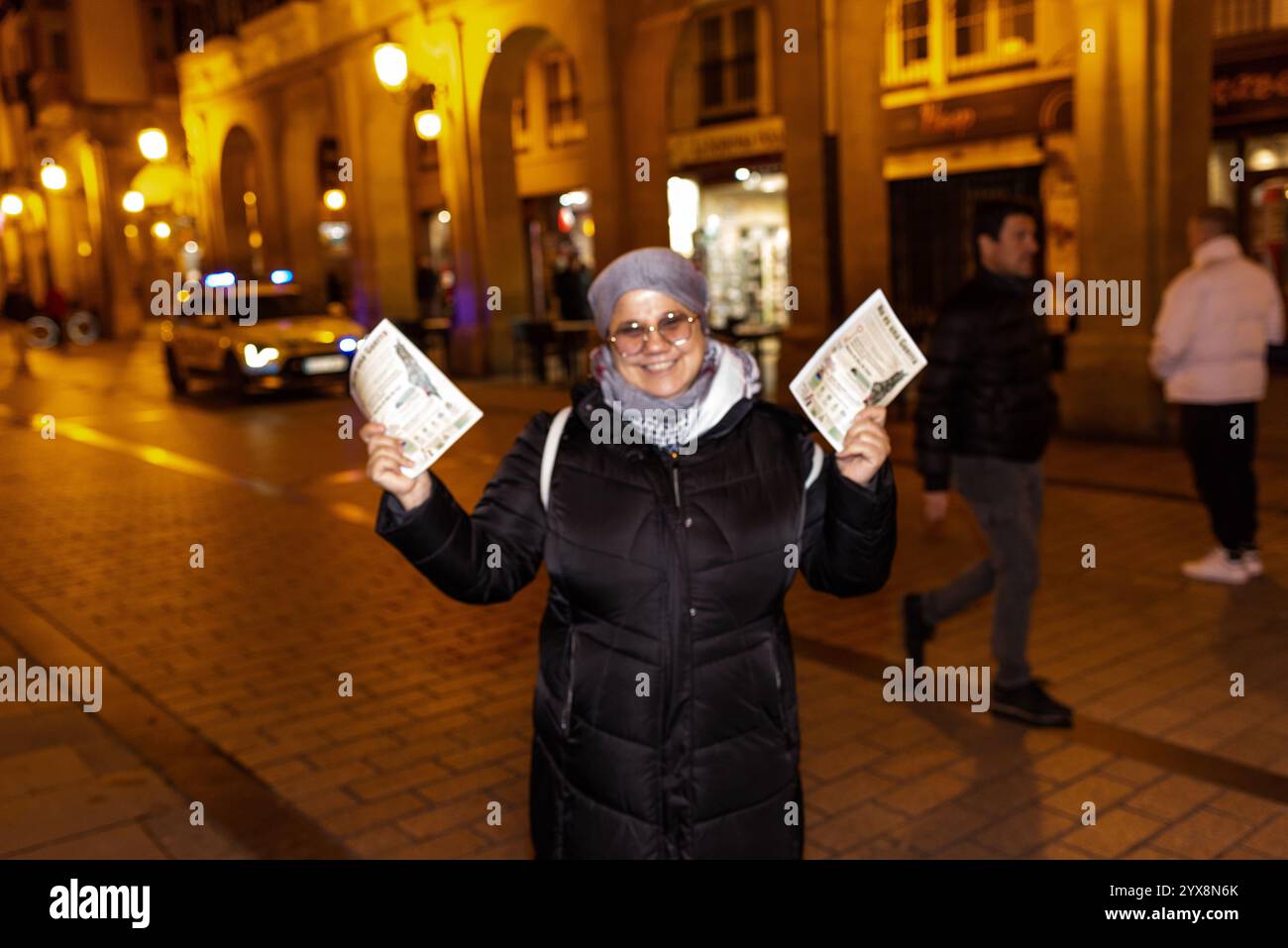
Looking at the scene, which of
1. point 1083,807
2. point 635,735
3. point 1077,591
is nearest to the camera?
point 635,735

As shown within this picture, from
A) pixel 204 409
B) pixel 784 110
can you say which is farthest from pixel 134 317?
pixel 784 110

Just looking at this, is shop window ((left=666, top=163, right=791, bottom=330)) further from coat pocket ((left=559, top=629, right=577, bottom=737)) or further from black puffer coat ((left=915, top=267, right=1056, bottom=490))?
coat pocket ((left=559, top=629, right=577, bottom=737))

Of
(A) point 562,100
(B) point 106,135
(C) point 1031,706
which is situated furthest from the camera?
(B) point 106,135

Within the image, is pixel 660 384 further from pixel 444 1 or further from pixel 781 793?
pixel 444 1

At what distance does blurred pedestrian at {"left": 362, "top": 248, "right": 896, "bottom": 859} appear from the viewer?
2.62m

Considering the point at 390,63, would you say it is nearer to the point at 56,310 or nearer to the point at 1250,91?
the point at 1250,91

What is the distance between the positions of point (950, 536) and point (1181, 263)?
5.08 meters

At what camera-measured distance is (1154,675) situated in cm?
585

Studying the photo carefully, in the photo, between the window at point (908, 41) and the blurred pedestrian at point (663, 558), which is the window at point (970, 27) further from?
the blurred pedestrian at point (663, 558)

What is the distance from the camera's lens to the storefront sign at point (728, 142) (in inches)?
891

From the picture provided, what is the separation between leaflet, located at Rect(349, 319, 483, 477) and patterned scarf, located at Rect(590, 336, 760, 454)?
38 cm

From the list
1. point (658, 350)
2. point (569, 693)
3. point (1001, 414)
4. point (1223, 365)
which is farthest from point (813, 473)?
point (1223, 365)

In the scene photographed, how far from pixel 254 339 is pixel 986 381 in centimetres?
1680

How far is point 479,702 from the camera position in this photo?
603 centimetres
